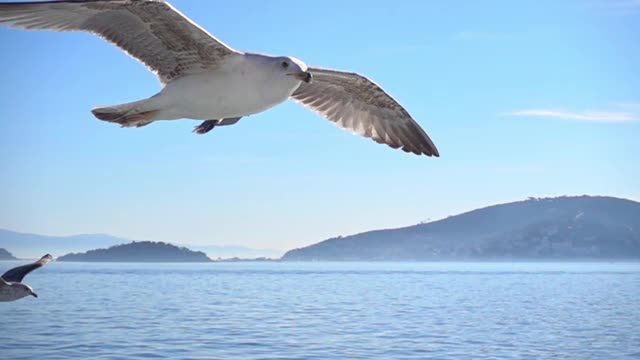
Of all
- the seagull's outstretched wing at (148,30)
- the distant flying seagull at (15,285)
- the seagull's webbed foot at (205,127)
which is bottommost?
the distant flying seagull at (15,285)

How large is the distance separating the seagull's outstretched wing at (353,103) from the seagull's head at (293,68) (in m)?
2.85

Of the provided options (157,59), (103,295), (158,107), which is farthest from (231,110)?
(103,295)

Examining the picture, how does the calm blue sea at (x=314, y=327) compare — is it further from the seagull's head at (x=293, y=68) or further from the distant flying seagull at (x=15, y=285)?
the seagull's head at (x=293, y=68)

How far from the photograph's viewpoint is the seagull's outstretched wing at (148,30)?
17.3 feet

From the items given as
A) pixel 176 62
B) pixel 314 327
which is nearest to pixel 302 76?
pixel 176 62

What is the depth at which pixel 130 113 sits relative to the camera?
202 inches

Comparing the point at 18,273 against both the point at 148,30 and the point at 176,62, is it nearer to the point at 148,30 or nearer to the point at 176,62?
the point at 148,30

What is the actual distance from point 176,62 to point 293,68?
1256 mm

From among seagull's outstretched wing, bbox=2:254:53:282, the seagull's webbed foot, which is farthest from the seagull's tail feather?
seagull's outstretched wing, bbox=2:254:53:282

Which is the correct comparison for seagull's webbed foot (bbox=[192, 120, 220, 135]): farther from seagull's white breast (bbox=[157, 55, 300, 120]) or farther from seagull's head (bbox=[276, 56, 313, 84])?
seagull's head (bbox=[276, 56, 313, 84])

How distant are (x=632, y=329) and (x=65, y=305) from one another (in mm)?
31233

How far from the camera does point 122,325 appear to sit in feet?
136

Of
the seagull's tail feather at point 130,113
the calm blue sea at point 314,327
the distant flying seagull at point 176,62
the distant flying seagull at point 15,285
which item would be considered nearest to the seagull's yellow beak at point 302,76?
the distant flying seagull at point 176,62

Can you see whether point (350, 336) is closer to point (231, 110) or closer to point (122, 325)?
point (122, 325)
